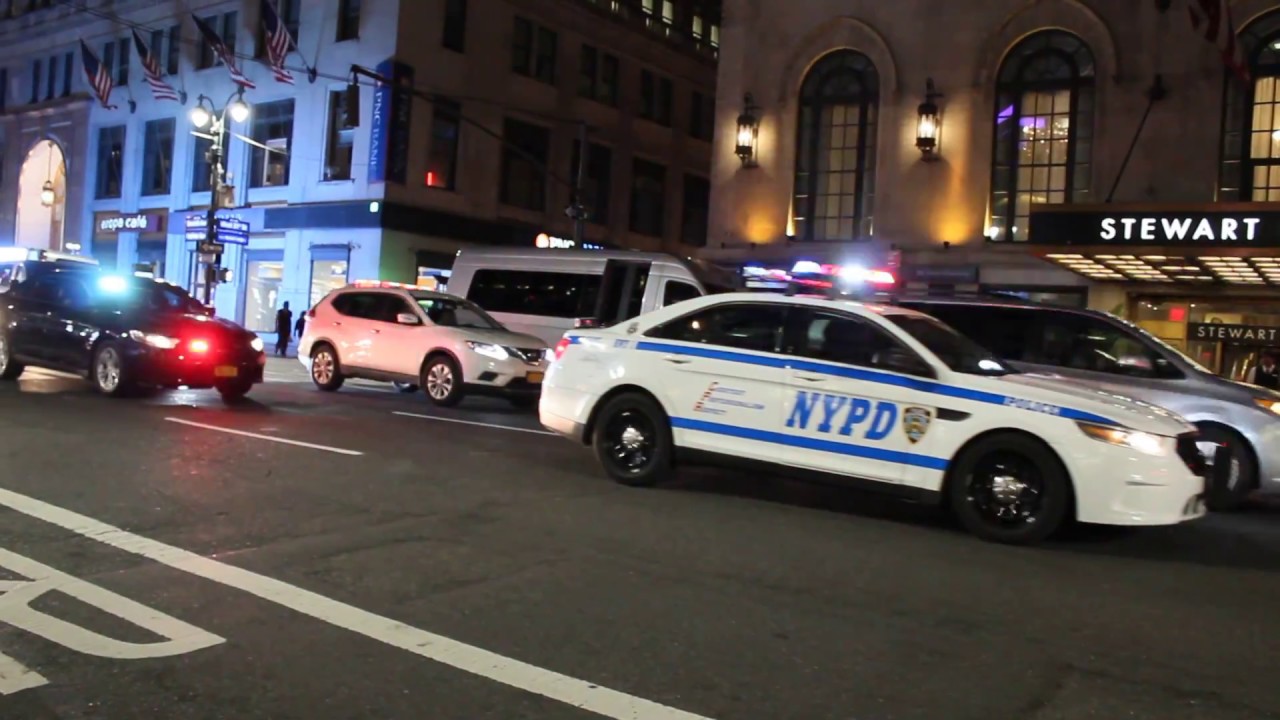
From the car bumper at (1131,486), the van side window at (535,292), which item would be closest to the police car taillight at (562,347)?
the car bumper at (1131,486)

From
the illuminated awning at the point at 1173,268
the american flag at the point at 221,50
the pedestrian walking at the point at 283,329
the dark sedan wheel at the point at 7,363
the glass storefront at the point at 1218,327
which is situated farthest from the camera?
the pedestrian walking at the point at 283,329

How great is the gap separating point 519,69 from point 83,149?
1898 centimetres

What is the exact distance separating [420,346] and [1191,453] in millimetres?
10662

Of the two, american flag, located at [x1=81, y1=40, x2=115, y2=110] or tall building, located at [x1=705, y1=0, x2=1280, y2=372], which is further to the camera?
american flag, located at [x1=81, y1=40, x2=115, y2=110]

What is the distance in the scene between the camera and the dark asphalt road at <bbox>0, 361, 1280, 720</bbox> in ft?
14.1

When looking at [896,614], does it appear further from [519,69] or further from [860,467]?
[519,69]

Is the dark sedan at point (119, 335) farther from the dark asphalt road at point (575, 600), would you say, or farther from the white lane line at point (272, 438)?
the dark asphalt road at point (575, 600)

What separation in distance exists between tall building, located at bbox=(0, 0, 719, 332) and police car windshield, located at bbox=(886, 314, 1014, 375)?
65.7 feet

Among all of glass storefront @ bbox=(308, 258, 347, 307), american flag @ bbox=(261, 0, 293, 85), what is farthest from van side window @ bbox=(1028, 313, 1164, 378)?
glass storefront @ bbox=(308, 258, 347, 307)

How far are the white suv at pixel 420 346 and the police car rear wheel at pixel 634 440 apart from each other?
19.3 feet

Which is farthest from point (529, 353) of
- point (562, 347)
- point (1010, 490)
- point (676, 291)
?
point (1010, 490)

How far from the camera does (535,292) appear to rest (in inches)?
685

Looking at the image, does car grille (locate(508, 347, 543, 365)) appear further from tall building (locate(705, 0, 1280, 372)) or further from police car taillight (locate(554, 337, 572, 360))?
tall building (locate(705, 0, 1280, 372))

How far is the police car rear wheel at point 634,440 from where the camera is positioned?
8.85 m
